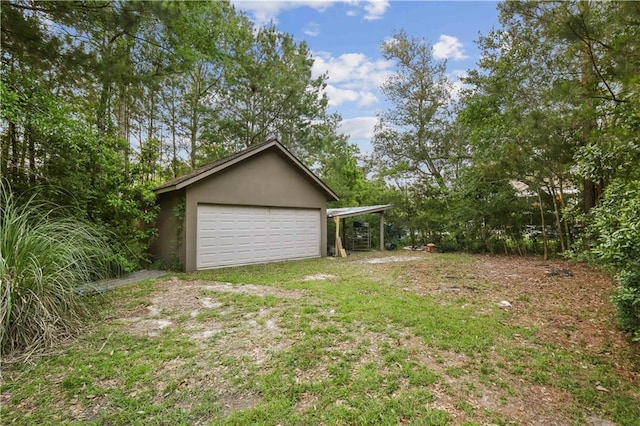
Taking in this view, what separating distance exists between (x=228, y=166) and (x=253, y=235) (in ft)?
7.56

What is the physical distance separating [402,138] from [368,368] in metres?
16.4

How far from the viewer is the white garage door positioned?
902 centimetres

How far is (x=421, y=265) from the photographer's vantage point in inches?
383

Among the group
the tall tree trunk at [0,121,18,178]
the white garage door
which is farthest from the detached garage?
the tall tree trunk at [0,121,18,178]

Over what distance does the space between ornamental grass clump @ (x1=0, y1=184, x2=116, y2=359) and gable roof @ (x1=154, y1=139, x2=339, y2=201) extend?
432 centimetres

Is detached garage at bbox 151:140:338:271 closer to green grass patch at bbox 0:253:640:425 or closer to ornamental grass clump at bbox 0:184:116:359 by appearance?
green grass patch at bbox 0:253:640:425

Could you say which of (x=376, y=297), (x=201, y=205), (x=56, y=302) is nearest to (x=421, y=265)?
A: (x=376, y=297)

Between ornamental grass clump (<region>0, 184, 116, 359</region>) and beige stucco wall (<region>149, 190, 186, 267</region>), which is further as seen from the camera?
beige stucco wall (<region>149, 190, 186, 267</region>)

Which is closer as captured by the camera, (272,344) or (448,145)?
(272,344)

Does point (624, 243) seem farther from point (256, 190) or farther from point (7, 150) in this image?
point (7, 150)

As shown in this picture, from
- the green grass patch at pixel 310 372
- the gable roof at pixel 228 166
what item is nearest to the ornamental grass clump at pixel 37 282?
the green grass patch at pixel 310 372

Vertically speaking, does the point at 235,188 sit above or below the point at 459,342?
above

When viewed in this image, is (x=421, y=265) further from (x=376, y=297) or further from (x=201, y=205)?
(x=201, y=205)

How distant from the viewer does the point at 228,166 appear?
923 centimetres
